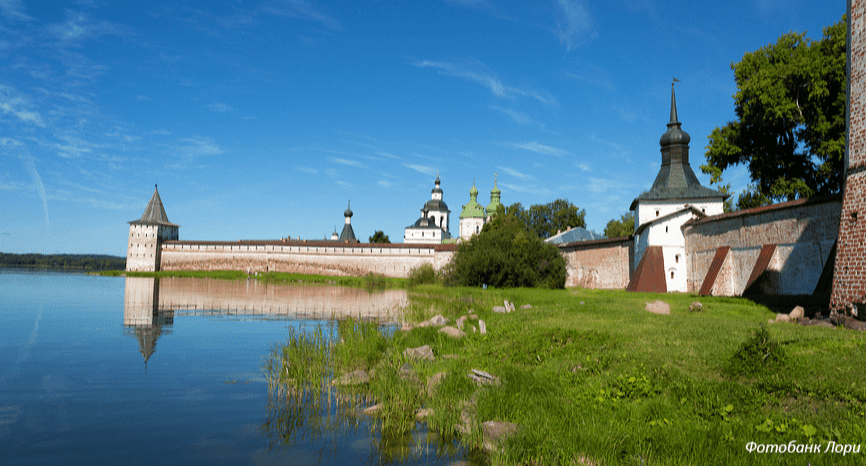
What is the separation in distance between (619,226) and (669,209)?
2517cm

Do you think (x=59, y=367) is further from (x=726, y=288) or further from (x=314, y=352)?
(x=726, y=288)

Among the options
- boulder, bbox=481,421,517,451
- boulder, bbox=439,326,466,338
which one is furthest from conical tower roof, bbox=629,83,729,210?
boulder, bbox=481,421,517,451

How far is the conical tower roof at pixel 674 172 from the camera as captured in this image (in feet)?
101

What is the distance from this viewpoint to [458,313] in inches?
571

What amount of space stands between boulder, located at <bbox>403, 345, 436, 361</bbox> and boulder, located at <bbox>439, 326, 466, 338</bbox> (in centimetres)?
100

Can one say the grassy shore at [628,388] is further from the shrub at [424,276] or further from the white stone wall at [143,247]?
the white stone wall at [143,247]

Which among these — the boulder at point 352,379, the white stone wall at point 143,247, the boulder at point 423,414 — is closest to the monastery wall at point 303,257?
the white stone wall at point 143,247

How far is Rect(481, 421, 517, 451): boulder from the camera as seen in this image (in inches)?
200

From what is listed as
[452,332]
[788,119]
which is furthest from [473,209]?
[452,332]

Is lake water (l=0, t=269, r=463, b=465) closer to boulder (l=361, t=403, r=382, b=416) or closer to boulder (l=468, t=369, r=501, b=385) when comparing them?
boulder (l=361, t=403, r=382, b=416)

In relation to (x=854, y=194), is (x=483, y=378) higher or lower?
lower

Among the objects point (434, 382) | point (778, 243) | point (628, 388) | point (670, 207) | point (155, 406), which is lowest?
point (155, 406)

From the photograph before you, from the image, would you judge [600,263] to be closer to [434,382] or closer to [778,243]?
[778,243]

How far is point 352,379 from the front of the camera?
781cm
